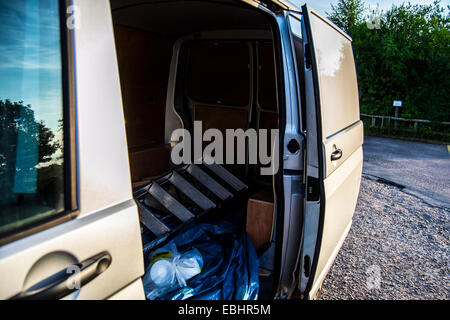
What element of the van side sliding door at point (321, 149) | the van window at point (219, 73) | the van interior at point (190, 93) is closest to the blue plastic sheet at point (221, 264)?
the van interior at point (190, 93)

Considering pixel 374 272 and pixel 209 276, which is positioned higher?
pixel 209 276

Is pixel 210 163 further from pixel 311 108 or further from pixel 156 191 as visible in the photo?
pixel 311 108

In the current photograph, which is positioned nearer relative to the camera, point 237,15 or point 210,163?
point 237,15

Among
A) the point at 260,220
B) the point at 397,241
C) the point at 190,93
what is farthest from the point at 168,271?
the point at 397,241

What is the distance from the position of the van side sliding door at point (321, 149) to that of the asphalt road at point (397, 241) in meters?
0.82

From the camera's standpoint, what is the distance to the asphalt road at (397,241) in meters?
2.88

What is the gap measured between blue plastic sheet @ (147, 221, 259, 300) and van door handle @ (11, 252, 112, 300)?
3.90ft

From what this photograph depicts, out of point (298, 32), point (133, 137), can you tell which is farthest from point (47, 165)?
point (133, 137)

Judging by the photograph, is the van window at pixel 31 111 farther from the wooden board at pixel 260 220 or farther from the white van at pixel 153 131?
the wooden board at pixel 260 220

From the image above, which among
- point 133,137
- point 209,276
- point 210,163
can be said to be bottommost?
point 209,276

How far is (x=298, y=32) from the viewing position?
2266 millimetres

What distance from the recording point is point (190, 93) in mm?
4371
